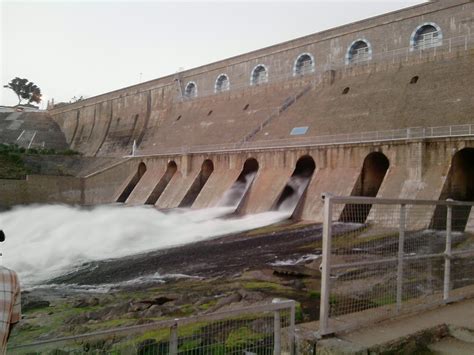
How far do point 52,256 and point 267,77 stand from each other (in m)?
21.0

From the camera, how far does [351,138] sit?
59.5 ft

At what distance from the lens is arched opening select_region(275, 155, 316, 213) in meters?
19.6

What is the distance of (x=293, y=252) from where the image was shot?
38.7 feet

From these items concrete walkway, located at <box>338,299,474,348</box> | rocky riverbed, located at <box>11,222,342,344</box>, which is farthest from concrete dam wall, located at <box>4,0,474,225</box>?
concrete walkway, located at <box>338,299,474,348</box>

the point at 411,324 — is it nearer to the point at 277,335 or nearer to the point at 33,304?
the point at 277,335

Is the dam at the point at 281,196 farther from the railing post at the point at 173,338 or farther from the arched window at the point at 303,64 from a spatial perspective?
the arched window at the point at 303,64

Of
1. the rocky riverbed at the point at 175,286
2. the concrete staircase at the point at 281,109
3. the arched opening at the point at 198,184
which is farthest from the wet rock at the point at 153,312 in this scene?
the concrete staircase at the point at 281,109

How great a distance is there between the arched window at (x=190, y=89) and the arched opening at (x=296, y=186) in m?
16.5

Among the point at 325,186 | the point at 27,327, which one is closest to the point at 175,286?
the point at 27,327

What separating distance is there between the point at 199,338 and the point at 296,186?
1695 centimetres

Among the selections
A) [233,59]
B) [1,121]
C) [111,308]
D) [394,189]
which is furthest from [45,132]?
[111,308]

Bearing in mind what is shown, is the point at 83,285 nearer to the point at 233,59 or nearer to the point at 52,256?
the point at 52,256

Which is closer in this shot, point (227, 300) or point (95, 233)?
point (227, 300)

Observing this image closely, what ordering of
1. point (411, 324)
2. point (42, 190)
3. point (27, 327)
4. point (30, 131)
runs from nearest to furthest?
point (411, 324) < point (27, 327) < point (42, 190) < point (30, 131)
